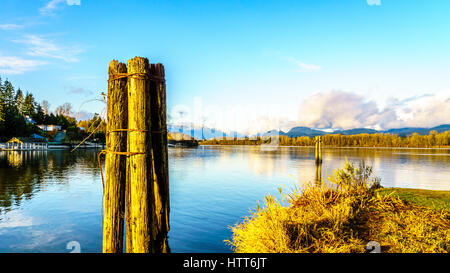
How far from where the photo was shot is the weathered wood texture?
154 inches

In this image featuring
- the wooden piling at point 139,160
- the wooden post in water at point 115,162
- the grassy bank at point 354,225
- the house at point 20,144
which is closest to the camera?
the wooden piling at point 139,160

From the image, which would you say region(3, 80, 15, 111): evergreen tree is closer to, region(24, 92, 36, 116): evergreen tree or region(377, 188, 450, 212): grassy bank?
region(24, 92, 36, 116): evergreen tree

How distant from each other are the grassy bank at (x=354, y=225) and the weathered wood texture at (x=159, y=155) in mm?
1948

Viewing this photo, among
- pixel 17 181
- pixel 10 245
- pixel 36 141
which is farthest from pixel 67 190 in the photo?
pixel 36 141

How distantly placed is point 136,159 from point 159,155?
374mm

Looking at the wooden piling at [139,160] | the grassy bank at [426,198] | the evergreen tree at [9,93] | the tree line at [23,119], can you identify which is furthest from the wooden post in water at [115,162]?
the evergreen tree at [9,93]

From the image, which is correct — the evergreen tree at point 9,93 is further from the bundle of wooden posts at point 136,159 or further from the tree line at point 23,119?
the bundle of wooden posts at point 136,159

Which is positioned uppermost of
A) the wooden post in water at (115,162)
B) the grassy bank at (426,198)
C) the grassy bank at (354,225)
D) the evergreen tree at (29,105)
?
the evergreen tree at (29,105)

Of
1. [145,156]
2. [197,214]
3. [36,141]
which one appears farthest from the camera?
[36,141]

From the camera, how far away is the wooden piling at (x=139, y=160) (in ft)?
12.1

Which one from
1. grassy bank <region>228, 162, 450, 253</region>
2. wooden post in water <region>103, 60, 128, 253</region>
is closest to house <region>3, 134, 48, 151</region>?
grassy bank <region>228, 162, 450, 253</region>
